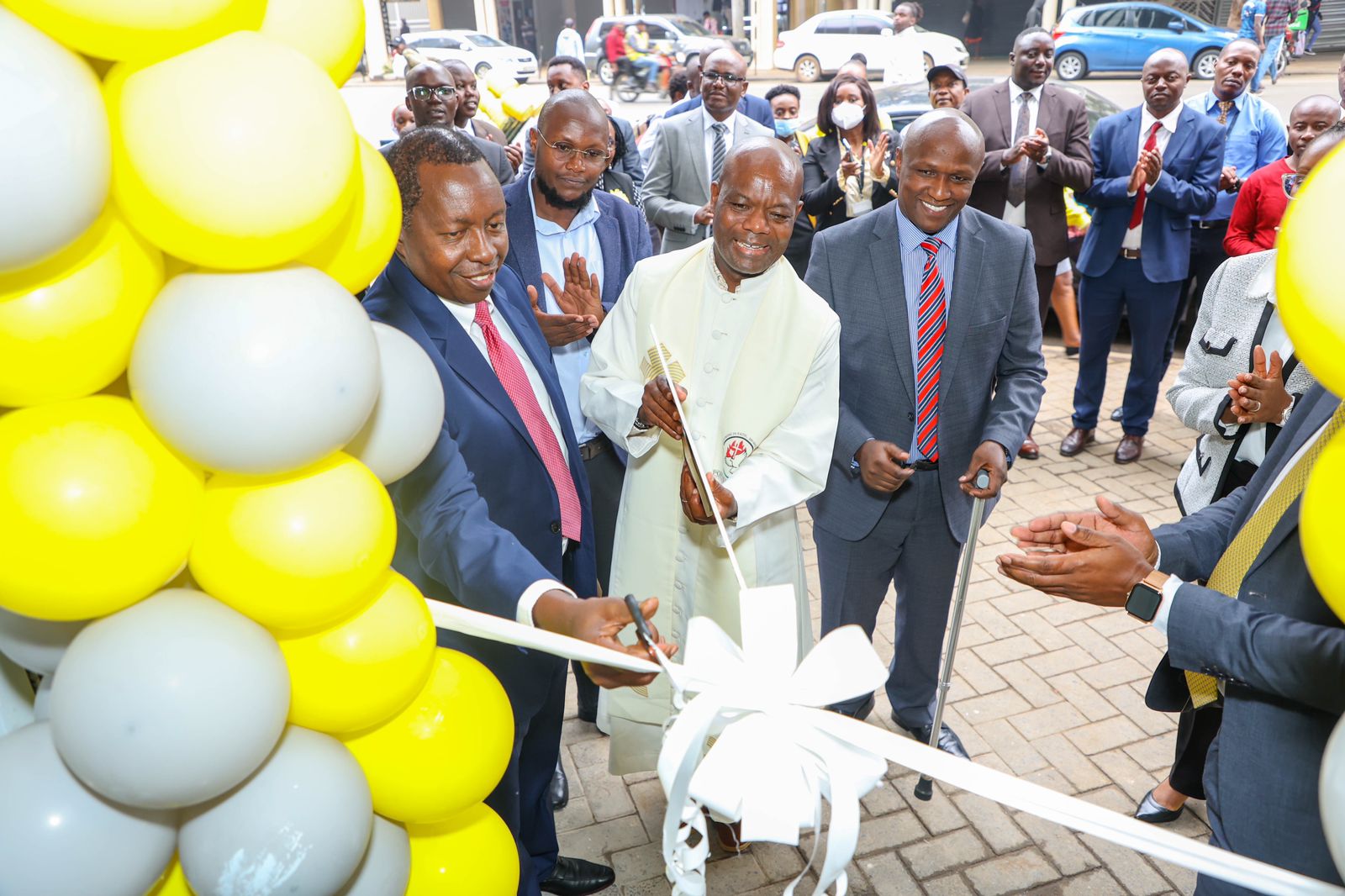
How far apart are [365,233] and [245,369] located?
416 millimetres

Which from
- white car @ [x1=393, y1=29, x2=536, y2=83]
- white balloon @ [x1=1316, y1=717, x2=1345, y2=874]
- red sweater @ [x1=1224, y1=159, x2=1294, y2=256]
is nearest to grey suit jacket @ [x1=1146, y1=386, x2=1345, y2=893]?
white balloon @ [x1=1316, y1=717, x2=1345, y2=874]

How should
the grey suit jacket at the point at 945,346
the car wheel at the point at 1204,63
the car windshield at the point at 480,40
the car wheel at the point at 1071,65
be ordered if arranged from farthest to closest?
the car windshield at the point at 480,40, the car wheel at the point at 1071,65, the car wheel at the point at 1204,63, the grey suit jacket at the point at 945,346

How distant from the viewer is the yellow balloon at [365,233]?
5.14ft

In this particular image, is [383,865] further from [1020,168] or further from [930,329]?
[1020,168]

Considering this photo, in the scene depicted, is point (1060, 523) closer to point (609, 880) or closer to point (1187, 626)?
point (1187, 626)

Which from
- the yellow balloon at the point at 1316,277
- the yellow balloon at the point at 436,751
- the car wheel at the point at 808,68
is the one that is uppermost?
the yellow balloon at the point at 1316,277

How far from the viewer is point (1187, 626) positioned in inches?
73.4

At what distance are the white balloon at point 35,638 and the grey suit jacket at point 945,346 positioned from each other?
88.0 inches

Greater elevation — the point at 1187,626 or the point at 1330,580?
the point at 1330,580

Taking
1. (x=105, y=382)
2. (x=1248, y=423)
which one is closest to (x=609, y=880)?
(x=105, y=382)

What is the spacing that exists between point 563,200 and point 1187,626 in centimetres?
257

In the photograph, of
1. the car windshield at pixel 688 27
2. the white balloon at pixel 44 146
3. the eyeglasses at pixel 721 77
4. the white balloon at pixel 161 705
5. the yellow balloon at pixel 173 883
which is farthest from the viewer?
the car windshield at pixel 688 27

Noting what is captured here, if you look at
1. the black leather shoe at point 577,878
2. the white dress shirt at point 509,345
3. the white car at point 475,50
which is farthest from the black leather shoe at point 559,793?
the white car at point 475,50

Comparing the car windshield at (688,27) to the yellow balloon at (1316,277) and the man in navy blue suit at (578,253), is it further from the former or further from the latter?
the yellow balloon at (1316,277)
